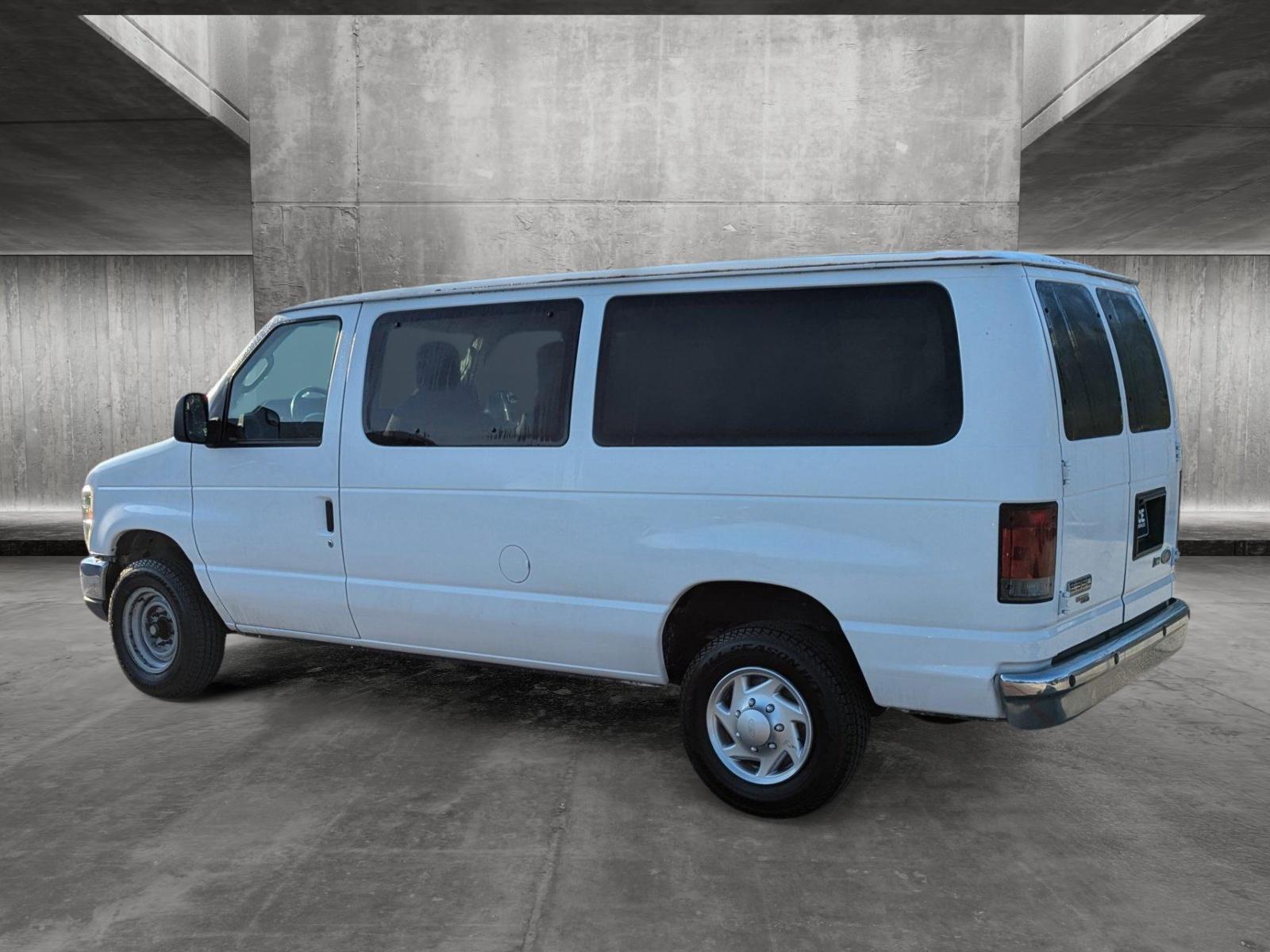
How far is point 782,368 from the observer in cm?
404

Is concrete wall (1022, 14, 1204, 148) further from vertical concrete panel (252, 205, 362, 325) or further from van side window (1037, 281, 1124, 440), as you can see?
vertical concrete panel (252, 205, 362, 325)

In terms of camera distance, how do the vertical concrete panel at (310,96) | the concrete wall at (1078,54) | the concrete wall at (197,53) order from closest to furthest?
the concrete wall at (1078,54) → the concrete wall at (197,53) → the vertical concrete panel at (310,96)

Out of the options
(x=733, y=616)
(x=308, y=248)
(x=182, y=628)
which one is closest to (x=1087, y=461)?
(x=733, y=616)

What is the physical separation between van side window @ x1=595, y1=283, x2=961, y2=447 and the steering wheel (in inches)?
63.6

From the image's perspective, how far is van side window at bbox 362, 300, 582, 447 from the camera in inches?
180

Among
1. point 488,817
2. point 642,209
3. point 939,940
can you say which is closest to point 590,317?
point 488,817

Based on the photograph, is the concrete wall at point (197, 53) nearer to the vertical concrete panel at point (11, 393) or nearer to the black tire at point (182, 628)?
the black tire at point (182, 628)

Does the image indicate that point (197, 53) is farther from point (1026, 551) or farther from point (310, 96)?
point (1026, 551)

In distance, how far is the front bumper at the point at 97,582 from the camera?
19.9 ft

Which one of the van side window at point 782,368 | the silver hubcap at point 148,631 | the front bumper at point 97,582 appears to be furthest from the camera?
the front bumper at point 97,582

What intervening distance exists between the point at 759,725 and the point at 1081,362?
1836mm

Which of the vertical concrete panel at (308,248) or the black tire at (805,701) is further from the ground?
the vertical concrete panel at (308,248)

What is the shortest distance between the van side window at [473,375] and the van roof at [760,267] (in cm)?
9

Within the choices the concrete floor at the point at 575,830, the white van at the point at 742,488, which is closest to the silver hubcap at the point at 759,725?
the white van at the point at 742,488
